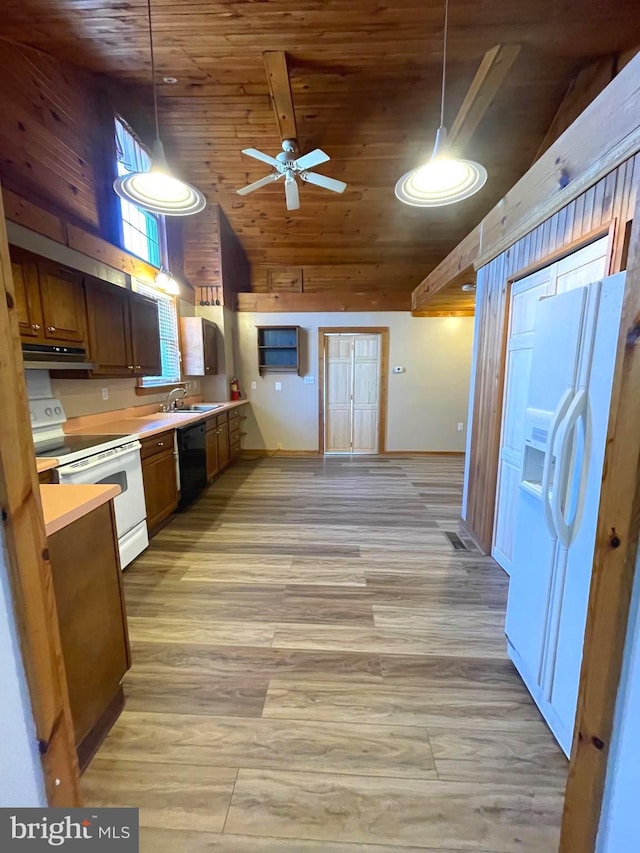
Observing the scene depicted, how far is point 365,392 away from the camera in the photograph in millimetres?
5973

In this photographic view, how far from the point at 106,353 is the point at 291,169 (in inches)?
85.7

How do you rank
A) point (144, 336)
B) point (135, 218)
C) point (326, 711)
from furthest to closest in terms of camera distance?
point (135, 218)
point (144, 336)
point (326, 711)

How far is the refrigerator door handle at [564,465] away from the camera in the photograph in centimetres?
121

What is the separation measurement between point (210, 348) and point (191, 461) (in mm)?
2111

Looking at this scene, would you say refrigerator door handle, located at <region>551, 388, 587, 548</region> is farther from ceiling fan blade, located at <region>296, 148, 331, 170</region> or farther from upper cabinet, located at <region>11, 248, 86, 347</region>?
upper cabinet, located at <region>11, 248, 86, 347</region>

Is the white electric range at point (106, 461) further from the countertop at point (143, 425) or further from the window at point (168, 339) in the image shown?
the window at point (168, 339)

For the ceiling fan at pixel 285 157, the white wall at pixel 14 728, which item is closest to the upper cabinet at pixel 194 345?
the ceiling fan at pixel 285 157

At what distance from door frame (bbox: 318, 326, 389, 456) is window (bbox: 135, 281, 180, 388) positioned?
2280 mm

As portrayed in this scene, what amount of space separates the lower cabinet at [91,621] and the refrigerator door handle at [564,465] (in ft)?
5.75

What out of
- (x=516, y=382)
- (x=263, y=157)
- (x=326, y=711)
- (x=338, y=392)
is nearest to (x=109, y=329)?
(x=263, y=157)

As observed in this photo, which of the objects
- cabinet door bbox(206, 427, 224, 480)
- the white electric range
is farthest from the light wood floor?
cabinet door bbox(206, 427, 224, 480)

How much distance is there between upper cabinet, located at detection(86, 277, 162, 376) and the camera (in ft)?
8.93

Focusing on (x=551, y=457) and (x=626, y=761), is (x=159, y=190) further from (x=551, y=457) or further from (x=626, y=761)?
(x=626, y=761)

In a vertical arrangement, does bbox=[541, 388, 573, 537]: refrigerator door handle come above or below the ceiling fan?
below
